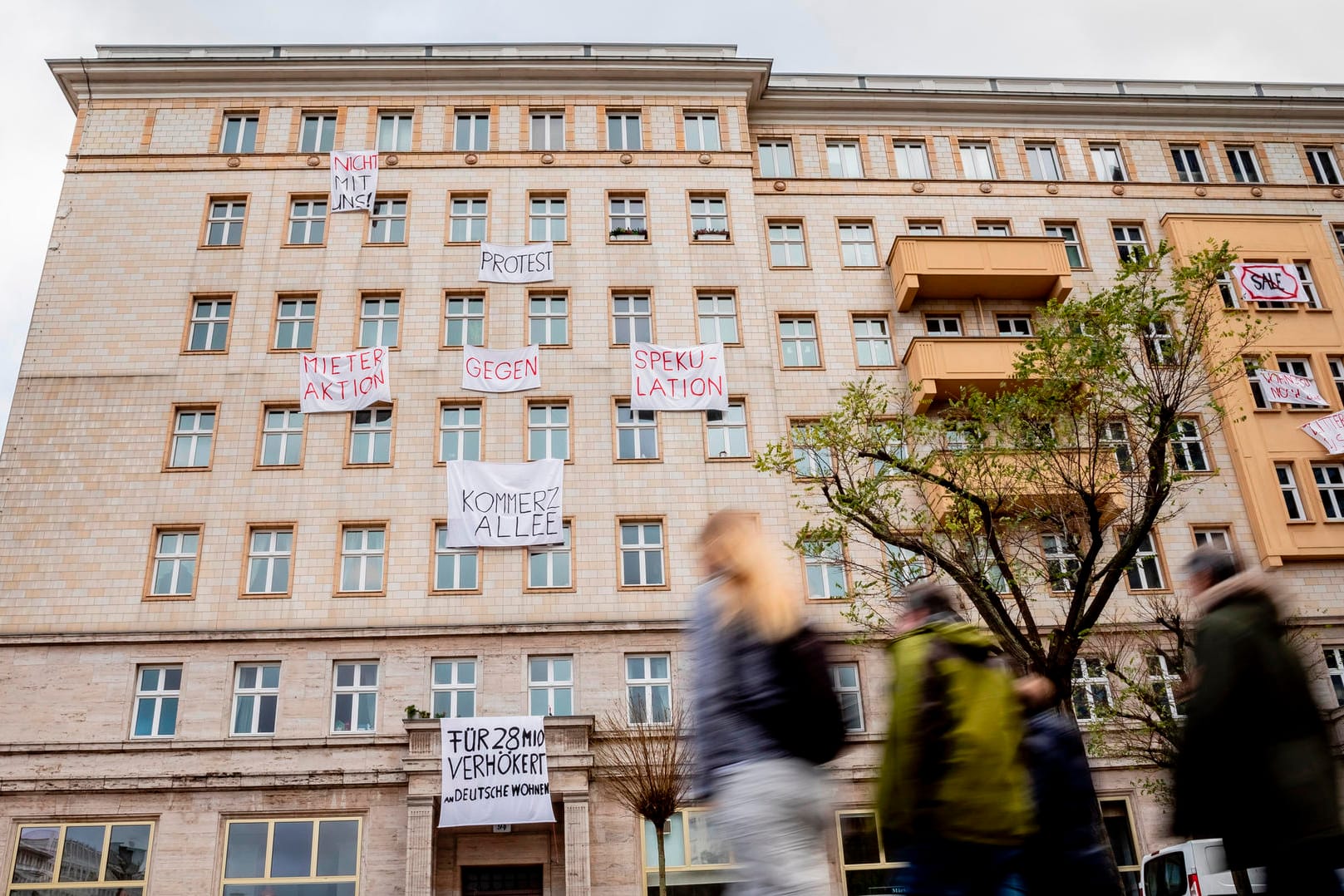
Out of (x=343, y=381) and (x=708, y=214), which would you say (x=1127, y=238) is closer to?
(x=708, y=214)

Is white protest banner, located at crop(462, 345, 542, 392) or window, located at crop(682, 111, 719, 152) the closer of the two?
white protest banner, located at crop(462, 345, 542, 392)

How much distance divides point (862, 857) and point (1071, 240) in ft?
67.6

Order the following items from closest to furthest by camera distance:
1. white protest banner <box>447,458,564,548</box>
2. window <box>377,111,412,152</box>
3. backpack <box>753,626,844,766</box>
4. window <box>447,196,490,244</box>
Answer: backpack <box>753,626,844,766</box> < white protest banner <box>447,458,564,548</box> < window <box>447,196,490,244</box> < window <box>377,111,412,152</box>

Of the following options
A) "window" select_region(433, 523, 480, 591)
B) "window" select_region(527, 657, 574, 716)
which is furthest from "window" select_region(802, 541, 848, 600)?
"window" select_region(433, 523, 480, 591)

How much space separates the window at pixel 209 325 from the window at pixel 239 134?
528 centimetres

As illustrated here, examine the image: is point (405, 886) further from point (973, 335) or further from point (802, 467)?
point (973, 335)

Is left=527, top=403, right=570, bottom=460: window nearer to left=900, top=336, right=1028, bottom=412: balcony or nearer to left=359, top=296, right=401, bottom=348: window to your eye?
left=359, top=296, right=401, bottom=348: window

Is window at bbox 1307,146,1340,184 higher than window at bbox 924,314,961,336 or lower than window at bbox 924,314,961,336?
higher

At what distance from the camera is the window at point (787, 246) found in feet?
112

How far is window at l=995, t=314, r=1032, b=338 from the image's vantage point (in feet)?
110

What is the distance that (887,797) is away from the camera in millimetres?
5109

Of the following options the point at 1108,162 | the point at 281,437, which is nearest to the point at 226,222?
the point at 281,437

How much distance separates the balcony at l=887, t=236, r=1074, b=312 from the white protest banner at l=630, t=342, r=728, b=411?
649 cm

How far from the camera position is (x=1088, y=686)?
2927cm
